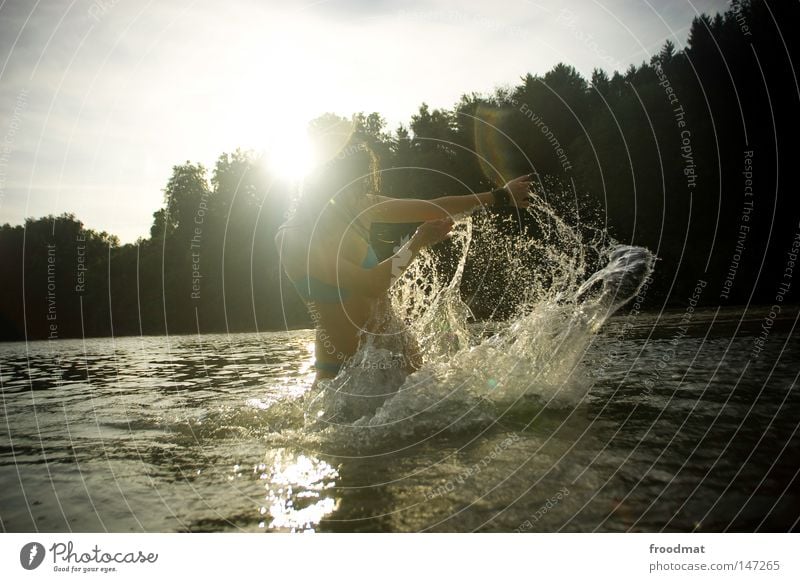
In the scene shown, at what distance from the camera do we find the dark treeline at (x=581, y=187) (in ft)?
78.4

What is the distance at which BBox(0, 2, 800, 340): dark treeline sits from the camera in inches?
941

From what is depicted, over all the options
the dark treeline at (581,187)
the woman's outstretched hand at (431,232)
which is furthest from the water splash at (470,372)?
the dark treeline at (581,187)

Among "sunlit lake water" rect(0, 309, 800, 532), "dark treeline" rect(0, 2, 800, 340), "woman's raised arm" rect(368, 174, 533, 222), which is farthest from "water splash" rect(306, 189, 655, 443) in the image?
"dark treeline" rect(0, 2, 800, 340)

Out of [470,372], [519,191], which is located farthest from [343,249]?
[519,191]

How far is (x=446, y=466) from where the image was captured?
3773mm

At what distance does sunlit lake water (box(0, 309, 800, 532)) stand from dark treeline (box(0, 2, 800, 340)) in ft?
44.3

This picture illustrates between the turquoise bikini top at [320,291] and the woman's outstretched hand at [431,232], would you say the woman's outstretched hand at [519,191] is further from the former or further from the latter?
the turquoise bikini top at [320,291]

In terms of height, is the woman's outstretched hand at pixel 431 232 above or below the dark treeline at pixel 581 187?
below

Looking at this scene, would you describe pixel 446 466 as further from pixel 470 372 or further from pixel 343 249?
pixel 343 249

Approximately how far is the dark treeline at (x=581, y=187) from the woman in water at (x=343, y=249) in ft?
42.9

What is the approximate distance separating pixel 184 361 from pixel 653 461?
11.5 m

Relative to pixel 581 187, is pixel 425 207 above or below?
below

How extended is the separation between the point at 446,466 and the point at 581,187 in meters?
32.3
